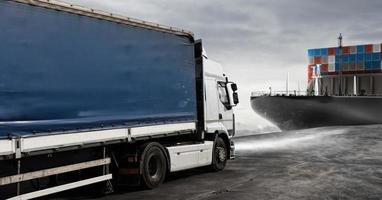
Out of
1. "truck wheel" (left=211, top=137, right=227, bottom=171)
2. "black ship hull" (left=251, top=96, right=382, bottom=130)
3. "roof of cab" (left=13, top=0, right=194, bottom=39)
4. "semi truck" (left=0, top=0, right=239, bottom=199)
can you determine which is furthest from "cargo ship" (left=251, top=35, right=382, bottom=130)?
"roof of cab" (left=13, top=0, right=194, bottom=39)

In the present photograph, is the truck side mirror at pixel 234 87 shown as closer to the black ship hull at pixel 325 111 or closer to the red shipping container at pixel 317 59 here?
the black ship hull at pixel 325 111

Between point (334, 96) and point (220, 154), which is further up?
point (334, 96)

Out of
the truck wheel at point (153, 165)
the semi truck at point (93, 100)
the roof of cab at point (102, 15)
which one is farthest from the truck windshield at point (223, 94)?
the truck wheel at point (153, 165)

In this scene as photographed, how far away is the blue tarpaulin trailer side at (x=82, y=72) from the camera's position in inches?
303

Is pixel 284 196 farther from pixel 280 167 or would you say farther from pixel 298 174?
pixel 280 167

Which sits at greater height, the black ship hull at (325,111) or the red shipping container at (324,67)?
the red shipping container at (324,67)

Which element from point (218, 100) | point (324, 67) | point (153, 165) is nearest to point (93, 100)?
point (153, 165)

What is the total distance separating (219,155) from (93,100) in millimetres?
6161

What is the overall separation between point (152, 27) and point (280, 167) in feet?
21.9

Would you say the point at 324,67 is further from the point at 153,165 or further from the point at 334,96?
the point at 153,165

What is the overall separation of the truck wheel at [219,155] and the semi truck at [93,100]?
49 cm

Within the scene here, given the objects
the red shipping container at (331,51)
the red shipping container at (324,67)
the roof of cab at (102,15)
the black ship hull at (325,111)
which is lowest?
the black ship hull at (325,111)

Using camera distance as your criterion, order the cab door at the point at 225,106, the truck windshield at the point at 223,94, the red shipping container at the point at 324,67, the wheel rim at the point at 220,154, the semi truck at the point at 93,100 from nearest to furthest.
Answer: the semi truck at the point at 93,100 → the wheel rim at the point at 220,154 → the cab door at the point at 225,106 → the truck windshield at the point at 223,94 → the red shipping container at the point at 324,67

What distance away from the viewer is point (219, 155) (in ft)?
48.3
